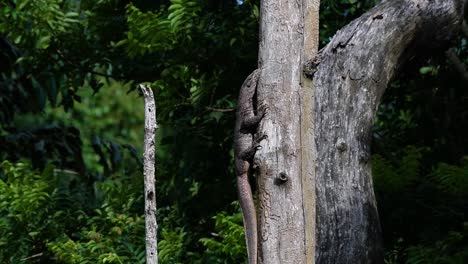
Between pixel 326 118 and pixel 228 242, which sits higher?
pixel 326 118

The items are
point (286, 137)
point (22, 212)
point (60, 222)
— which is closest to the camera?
point (286, 137)

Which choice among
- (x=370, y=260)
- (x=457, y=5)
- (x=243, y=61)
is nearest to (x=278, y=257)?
(x=370, y=260)

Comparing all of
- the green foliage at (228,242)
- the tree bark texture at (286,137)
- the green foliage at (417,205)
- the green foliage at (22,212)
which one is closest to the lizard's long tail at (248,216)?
the tree bark texture at (286,137)

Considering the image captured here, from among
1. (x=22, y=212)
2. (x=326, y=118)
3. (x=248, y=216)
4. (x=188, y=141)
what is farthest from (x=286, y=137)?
(x=22, y=212)

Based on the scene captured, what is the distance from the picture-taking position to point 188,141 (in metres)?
6.94

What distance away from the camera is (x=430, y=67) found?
26.4 feet

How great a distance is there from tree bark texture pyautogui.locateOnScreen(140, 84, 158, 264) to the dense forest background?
2.43 metres

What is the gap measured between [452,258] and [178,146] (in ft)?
7.17

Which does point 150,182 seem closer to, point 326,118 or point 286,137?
point 286,137

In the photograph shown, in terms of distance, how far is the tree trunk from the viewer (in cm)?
389

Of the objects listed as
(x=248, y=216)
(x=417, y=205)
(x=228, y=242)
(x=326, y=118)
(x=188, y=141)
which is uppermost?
(x=188, y=141)

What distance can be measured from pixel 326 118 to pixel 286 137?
147 cm

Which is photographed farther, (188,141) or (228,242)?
(188,141)

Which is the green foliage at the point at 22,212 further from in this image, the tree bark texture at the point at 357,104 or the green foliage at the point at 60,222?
the tree bark texture at the point at 357,104
